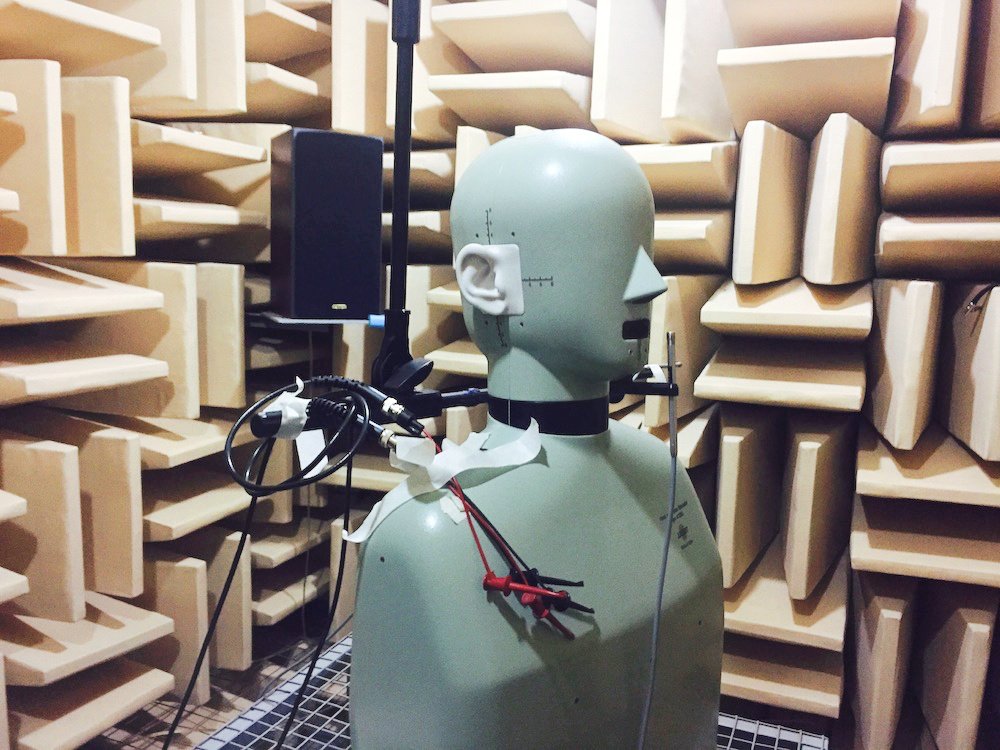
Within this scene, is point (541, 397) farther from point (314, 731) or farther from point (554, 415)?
point (314, 731)

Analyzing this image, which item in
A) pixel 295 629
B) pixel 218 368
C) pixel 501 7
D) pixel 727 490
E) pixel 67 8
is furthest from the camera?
pixel 295 629

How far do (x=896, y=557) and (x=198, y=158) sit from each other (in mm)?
1560

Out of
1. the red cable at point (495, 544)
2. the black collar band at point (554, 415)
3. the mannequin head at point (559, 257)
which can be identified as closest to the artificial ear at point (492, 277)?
the mannequin head at point (559, 257)

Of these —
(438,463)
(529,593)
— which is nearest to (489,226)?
(438,463)

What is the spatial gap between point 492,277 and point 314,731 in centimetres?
82

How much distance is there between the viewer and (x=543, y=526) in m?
0.92

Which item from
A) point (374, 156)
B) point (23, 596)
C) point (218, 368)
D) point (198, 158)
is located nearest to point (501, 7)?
point (374, 156)

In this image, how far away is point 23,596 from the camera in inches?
53.6

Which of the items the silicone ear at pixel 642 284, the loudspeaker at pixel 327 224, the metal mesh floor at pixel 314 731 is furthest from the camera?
the loudspeaker at pixel 327 224

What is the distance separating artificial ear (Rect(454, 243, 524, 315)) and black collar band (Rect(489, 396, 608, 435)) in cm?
12

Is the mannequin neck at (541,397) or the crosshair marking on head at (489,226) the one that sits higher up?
the crosshair marking on head at (489,226)

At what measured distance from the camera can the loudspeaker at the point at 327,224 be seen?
1.62m

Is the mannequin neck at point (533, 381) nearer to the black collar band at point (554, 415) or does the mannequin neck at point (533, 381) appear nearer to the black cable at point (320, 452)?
the black collar band at point (554, 415)

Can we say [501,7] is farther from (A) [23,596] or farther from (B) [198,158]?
(A) [23,596]
